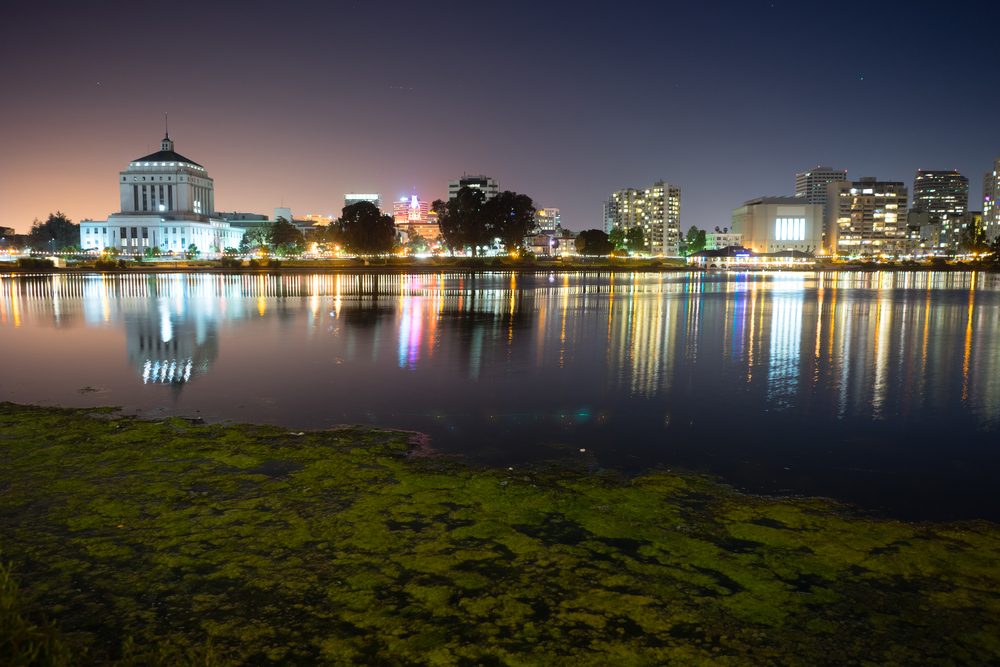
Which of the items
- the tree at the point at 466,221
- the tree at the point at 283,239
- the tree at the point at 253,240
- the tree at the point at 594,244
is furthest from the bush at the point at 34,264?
the tree at the point at 594,244

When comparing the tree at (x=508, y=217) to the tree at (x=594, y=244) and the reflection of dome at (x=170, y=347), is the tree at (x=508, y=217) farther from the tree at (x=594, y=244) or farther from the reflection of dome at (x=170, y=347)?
the reflection of dome at (x=170, y=347)

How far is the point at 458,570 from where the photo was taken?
7242 millimetres

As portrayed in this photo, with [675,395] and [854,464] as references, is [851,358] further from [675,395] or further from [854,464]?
[854,464]

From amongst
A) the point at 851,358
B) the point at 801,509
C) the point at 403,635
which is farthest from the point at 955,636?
the point at 851,358

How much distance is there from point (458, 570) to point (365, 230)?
123120mm

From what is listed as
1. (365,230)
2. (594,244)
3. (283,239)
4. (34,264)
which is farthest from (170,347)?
(594,244)

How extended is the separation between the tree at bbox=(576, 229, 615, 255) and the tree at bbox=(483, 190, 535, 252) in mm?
35167

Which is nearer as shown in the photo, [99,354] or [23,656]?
[23,656]

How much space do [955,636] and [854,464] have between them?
18.6 ft

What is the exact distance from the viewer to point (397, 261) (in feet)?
427

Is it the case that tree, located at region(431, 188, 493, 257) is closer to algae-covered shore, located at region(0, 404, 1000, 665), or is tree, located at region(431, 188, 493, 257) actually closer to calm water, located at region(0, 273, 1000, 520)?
calm water, located at region(0, 273, 1000, 520)

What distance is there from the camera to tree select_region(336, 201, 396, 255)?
415 ft

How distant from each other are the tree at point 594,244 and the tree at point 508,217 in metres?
35.2

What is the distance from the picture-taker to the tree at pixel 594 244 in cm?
18038
